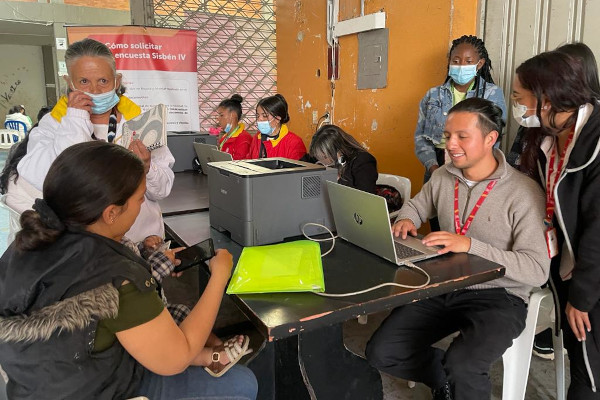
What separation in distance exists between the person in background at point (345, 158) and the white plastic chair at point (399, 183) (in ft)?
0.52

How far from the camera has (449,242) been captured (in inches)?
57.8

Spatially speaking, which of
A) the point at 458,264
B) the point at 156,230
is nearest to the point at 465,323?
the point at 458,264

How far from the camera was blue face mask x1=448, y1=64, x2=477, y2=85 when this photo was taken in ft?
8.13

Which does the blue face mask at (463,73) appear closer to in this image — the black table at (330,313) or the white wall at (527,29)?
the white wall at (527,29)

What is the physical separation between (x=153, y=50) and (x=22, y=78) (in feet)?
28.1

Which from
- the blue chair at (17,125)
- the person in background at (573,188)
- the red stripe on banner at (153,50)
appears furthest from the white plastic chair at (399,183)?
the blue chair at (17,125)

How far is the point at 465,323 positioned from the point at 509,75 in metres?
1.72

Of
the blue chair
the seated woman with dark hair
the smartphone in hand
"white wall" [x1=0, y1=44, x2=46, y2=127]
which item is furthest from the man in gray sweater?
"white wall" [x1=0, y1=44, x2=46, y2=127]

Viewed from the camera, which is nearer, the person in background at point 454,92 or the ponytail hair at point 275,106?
the person in background at point 454,92

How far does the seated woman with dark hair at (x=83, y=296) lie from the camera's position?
3.05 ft

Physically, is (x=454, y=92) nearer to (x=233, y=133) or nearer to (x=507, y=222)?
(x=507, y=222)

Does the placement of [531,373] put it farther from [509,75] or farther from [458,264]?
[509,75]

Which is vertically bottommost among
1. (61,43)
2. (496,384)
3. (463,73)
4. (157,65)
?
(496,384)

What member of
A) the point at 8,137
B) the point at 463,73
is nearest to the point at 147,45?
the point at 463,73
